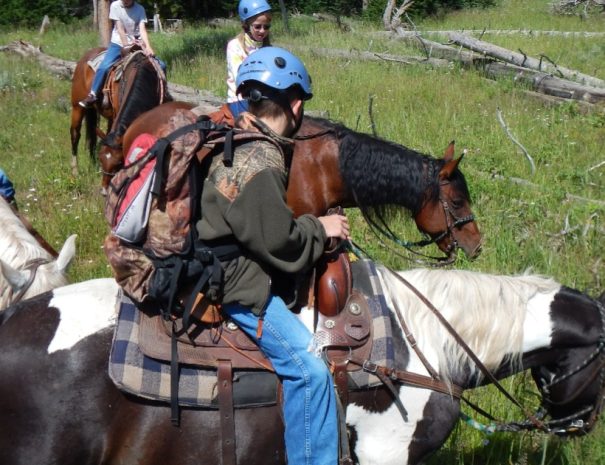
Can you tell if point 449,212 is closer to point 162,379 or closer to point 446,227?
point 446,227

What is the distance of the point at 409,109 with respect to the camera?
1037 cm

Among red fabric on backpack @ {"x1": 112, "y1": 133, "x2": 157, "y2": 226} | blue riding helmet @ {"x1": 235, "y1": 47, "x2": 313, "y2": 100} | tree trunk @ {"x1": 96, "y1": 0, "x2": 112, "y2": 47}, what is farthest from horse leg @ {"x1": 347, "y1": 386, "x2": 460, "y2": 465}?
tree trunk @ {"x1": 96, "y1": 0, "x2": 112, "y2": 47}

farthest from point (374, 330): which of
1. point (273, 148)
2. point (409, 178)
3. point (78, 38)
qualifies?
point (78, 38)

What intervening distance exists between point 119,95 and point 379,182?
4919 millimetres

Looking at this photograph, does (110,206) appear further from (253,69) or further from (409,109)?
(409,109)

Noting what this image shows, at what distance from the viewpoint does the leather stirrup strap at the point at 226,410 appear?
2742 mm

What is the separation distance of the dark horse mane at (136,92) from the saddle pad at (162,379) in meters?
5.21

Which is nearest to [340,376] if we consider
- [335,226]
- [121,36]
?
[335,226]

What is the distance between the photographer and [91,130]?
992cm

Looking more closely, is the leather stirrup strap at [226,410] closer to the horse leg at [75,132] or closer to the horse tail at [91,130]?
the horse leg at [75,132]

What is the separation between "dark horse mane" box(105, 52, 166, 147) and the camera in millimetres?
7758

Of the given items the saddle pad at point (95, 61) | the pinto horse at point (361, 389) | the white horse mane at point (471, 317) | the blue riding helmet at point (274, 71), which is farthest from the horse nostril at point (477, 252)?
the saddle pad at point (95, 61)

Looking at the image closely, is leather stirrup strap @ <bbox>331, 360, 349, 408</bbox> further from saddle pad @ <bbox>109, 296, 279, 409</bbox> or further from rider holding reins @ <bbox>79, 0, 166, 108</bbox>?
rider holding reins @ <bbox>79, 0, 166, 108</bbox>

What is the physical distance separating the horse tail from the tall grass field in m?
0.29
